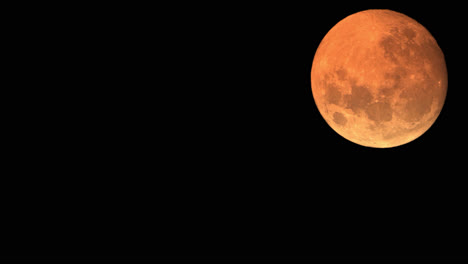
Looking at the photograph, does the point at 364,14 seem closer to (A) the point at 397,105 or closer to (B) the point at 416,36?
(B) the point at 416,36

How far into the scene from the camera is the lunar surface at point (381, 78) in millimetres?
8266

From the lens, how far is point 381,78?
823 cm

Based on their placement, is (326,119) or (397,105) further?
(326,119)

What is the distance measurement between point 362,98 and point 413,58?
0.94 m

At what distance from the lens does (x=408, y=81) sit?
8250mm

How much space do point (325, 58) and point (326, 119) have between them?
106 cm

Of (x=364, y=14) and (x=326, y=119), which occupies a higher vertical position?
(x=364, y=14)

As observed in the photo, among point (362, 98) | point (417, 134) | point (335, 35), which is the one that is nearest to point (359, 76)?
point (362, 98)

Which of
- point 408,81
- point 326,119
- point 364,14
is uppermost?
point 364,14

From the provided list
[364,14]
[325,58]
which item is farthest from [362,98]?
[364,14]

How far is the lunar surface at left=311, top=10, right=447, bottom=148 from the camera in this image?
8266mm

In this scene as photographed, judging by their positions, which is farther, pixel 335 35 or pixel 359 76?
pixel 335 35

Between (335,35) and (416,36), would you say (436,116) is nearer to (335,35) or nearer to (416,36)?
(416,36)

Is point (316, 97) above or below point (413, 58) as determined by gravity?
below
